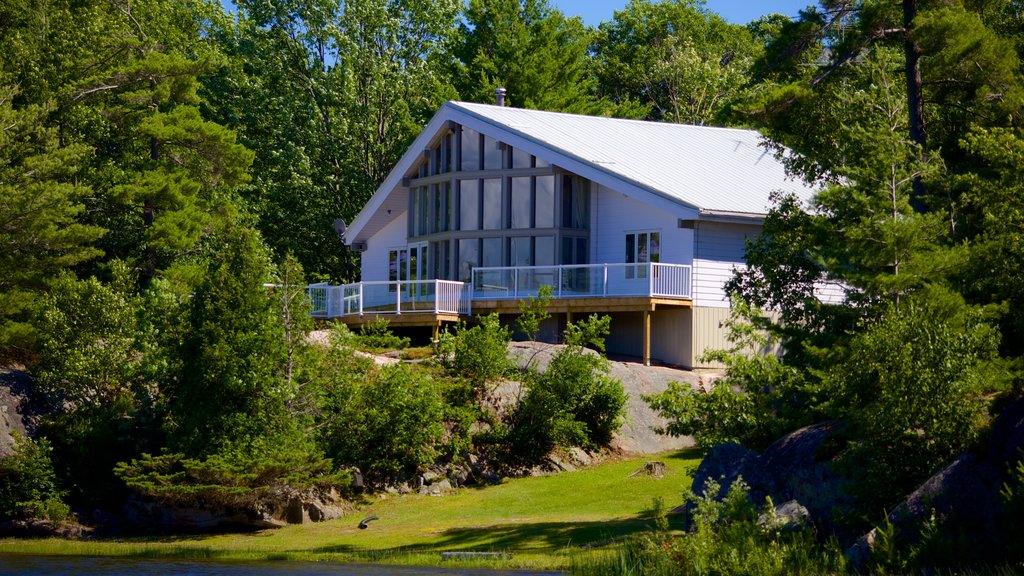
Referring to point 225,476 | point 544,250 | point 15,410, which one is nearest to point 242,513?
point 225,476

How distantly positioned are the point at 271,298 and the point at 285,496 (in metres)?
4.61

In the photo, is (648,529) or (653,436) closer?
(648,529)

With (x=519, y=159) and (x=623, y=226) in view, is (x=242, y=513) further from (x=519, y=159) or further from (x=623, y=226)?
(x=519, y=159)

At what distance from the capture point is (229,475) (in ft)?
92.6

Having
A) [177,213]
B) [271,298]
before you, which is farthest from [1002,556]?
[177,213]

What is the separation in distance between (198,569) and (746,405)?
1069 cm

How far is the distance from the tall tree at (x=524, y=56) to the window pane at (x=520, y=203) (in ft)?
51.9

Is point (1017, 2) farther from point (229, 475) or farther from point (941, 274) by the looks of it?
point (229, 475)

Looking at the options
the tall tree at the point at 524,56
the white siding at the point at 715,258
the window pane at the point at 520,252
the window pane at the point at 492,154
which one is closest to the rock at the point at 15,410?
the window pane at the point at 520,252

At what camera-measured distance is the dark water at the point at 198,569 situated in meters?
22.3

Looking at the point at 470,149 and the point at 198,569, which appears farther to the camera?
the point at 470,149

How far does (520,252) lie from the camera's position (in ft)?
147

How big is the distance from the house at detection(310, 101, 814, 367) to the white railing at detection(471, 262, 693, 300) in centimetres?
4

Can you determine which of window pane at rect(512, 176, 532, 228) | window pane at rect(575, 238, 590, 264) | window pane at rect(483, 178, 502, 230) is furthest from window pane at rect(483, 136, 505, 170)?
window pane at rect(575, 238, 590, 264)
